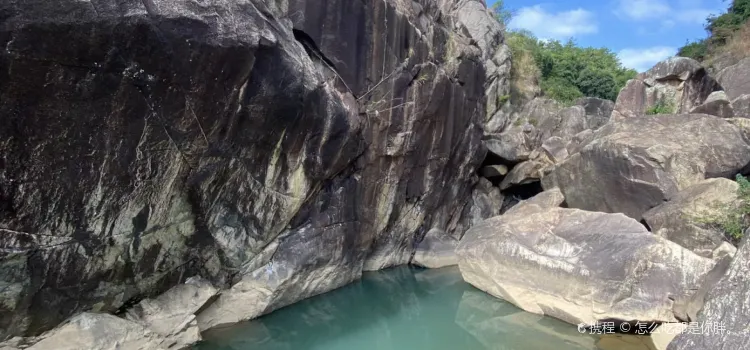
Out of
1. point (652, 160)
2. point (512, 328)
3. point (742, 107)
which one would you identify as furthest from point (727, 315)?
point (742, 107)

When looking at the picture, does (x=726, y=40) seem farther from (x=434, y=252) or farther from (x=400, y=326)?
(x=400, y=326)

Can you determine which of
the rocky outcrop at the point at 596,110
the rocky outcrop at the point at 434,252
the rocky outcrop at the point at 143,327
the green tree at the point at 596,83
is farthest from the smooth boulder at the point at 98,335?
the green tree at the point at 596,83

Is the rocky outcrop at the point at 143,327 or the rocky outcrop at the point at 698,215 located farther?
the rocky outcrop at the point at 698,215

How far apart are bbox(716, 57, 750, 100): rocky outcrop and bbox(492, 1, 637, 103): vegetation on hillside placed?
28.0ft

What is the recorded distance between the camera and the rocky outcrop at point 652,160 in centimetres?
1053

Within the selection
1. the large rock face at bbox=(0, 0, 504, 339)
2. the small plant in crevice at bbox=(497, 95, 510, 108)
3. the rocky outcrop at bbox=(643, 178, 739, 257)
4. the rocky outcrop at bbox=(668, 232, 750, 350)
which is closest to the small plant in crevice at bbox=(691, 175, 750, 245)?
the rocky outcrop at bbox=(643, 178, 739, 257)

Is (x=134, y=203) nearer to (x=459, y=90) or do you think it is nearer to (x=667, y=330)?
(x=667, y=330)

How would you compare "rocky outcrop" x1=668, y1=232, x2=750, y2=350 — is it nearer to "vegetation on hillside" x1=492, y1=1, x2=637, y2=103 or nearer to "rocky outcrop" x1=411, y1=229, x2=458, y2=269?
"rocky outcrop" x1=411, y1=229, x2=458, y2=269

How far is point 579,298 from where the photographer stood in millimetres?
8750

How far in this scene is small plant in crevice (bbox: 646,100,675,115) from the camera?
14.8 m

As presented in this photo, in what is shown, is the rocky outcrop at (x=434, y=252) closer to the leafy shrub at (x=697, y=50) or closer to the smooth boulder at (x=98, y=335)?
the smooth boulder at (x=98, y=335)

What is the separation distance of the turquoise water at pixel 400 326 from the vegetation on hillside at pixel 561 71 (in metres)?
14.9

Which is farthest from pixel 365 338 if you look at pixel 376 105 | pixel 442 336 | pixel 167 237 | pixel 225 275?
pixel 376 105

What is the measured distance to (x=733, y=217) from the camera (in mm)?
8570
